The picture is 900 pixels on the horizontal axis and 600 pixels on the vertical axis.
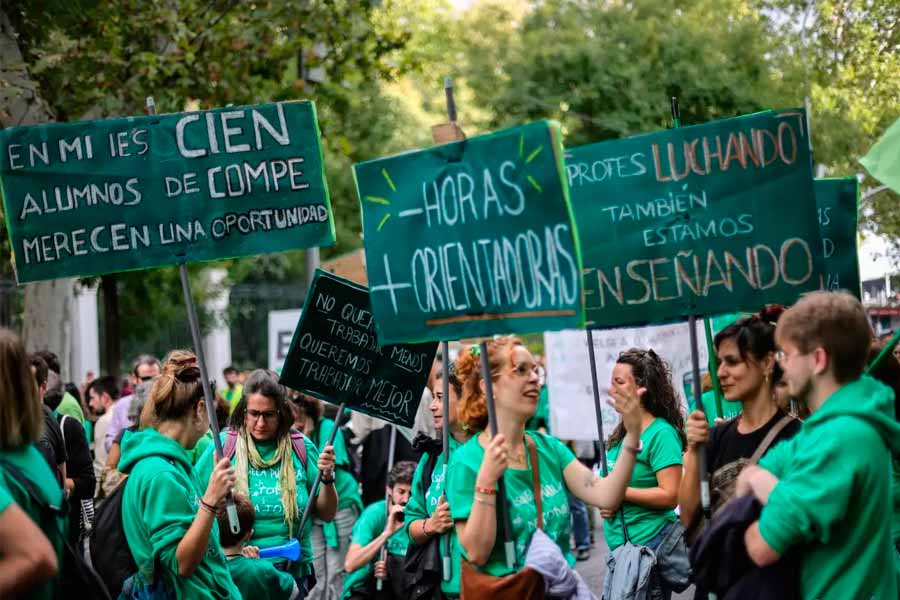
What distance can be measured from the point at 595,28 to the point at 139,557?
21385 mm

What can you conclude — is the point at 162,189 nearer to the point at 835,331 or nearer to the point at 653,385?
the point at 653,385

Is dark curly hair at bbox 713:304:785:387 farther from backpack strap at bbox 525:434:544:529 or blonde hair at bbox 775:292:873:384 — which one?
blonde hair at bbox 775:292:873:384

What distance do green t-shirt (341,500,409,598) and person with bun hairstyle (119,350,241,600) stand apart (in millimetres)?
1535

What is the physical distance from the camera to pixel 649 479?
22.5 feet

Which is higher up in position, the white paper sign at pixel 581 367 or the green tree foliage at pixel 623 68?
the green tree foliage at pixel 623 68

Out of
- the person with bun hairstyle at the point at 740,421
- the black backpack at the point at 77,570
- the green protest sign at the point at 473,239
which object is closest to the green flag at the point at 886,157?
the person with bun hairstyle at the point at 740,421

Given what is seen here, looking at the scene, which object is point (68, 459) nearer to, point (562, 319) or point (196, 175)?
point (196, 175)

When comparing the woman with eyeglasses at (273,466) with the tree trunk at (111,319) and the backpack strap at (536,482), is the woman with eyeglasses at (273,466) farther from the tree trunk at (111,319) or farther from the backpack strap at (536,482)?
the tree trunk at (111,319)

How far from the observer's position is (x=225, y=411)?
32.2ft

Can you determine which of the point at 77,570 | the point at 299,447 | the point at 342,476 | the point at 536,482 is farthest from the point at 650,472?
the point at 77,570

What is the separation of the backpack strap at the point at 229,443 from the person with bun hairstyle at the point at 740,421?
8.09 ft

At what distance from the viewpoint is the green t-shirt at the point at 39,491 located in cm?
424

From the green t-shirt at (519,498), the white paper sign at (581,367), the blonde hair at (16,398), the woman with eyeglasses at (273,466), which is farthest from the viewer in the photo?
the white paper sign at (581,367)

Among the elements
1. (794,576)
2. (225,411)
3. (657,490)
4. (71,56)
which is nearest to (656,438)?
(657,490)
